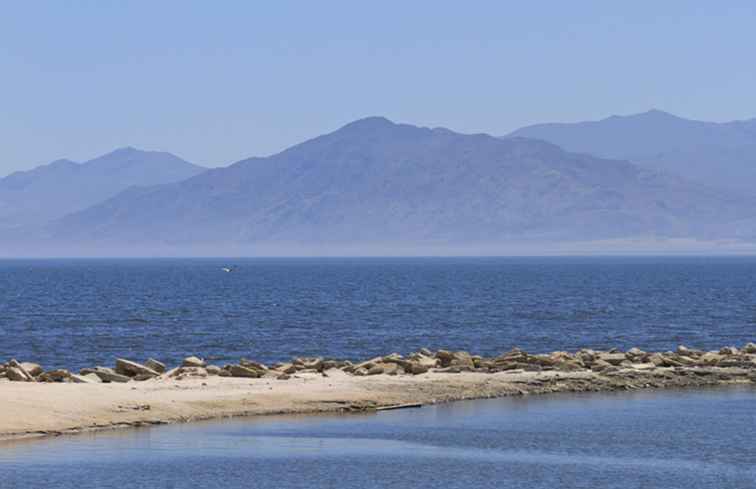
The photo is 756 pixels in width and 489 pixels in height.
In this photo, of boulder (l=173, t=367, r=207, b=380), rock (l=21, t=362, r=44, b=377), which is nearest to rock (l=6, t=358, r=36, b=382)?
rock (l=21, t=362, r=44, b=377)

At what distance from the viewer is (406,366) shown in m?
47.8

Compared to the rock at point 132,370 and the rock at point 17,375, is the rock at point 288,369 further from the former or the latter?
the rock at point 17,375

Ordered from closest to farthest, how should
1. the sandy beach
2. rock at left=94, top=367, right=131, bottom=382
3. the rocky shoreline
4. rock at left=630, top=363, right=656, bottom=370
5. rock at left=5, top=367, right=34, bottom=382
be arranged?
1. the sandy beach
2. the rocky shoreline
3. rock at left=5, top=367, right=34, bottom=382
4. rock at left=94, top=367, right=131, bottom=382
5. rock at left=630, top=363, right=656, bottom=370

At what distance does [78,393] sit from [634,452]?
14.3 m

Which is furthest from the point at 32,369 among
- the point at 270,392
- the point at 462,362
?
the point at 462,362

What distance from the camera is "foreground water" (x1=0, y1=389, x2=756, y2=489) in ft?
96.1

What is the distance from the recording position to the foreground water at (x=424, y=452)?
29297 mm

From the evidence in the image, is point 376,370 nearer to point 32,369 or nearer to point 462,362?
point 462,362

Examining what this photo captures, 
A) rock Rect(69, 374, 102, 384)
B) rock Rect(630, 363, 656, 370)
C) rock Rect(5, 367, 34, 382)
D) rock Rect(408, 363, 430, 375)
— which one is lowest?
rock Rect(630, 363, 656, 370)

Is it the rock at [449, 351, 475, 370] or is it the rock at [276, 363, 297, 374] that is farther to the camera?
the rock at [449, 351, 475, 370]

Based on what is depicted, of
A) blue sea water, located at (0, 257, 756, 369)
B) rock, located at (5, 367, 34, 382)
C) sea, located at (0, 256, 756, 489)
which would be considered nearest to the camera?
sea, located at (0, 256, 756, 489)

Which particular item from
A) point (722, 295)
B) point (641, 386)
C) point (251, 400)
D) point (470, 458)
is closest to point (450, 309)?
point (722, 295)

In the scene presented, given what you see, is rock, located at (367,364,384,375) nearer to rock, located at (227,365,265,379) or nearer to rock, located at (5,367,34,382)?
rock, located at (227,365,265,379)

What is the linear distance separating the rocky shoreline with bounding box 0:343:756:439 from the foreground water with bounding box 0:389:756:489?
1390 mm
